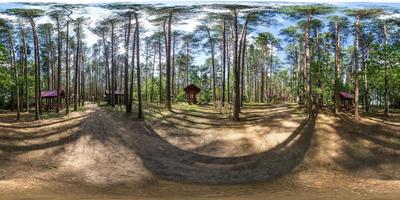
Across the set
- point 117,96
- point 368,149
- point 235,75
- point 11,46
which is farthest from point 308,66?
Result: point 11,46

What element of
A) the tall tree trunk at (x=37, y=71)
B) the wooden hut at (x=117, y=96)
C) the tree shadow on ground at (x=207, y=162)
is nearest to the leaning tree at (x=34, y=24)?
the tall tree trunk at (x=37, y=71)

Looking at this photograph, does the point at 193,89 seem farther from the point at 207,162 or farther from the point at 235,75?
the point at 207,162

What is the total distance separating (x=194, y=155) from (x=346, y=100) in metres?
3.07

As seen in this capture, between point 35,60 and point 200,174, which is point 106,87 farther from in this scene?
point 200,174

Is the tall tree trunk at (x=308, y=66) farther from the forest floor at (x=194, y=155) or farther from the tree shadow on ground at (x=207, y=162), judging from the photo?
the tree shadow on ground at (x=207, y=162)

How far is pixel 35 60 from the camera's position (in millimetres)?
8109

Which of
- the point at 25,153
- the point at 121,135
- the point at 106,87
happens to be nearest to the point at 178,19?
the point at 106,87

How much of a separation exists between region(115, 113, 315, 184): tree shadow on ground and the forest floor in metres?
0.02

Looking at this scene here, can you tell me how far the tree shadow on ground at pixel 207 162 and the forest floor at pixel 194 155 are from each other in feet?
0.05

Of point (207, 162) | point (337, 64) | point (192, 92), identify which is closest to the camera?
point (207, 162)

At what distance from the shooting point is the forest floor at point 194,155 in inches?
261

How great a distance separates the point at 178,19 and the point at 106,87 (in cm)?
185

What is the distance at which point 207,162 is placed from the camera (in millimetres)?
6758

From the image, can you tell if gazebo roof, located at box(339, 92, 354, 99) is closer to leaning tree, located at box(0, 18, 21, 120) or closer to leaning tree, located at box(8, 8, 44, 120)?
leaning tree, located at box(8, 8, 44, 120)
